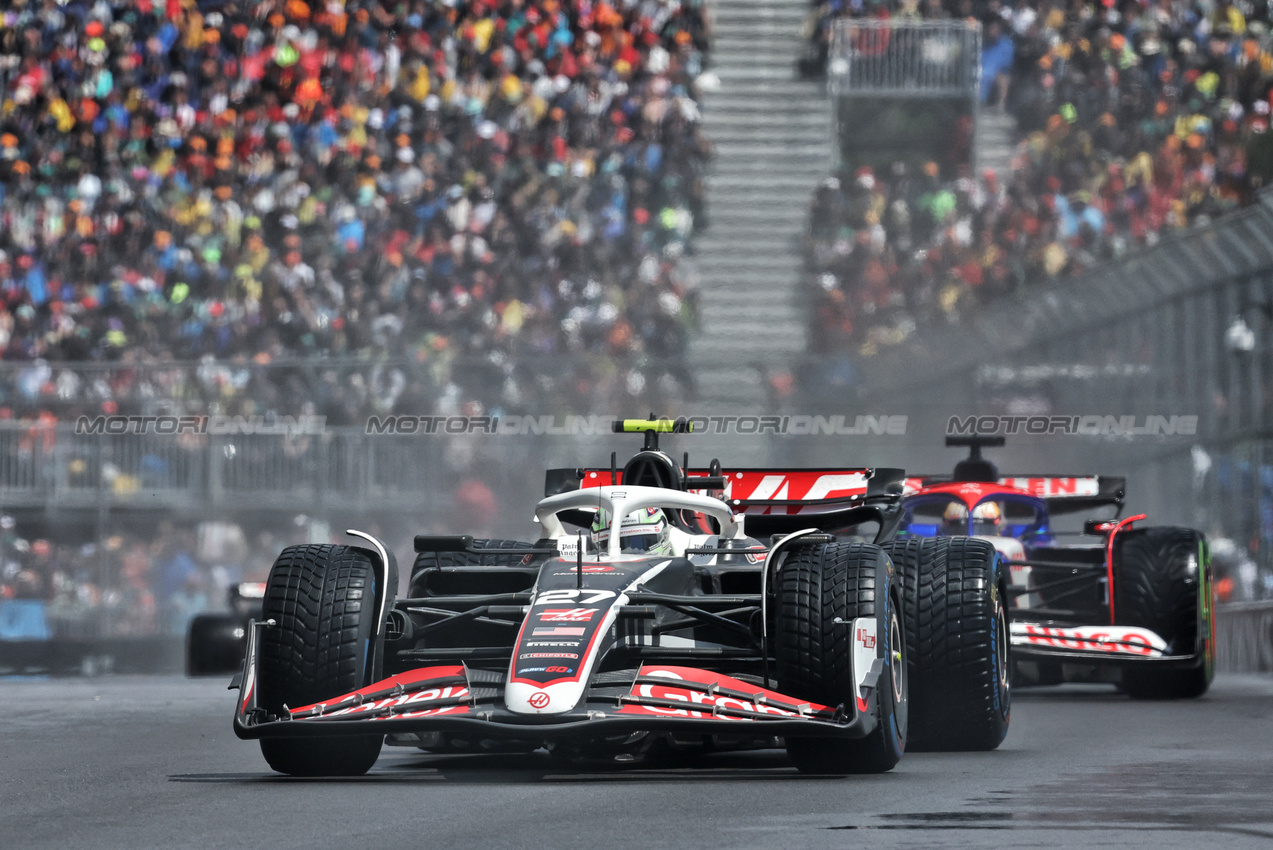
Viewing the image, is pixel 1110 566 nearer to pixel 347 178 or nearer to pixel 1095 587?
pixel 1095 587

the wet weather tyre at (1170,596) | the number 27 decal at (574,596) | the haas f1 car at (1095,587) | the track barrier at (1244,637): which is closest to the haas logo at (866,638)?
the number 27 decal at (574,596)

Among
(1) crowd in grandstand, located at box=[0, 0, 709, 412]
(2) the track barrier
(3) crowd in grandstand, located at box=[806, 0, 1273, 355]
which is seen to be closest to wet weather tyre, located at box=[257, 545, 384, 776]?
(2) the track barrier

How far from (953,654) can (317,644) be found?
264 cm

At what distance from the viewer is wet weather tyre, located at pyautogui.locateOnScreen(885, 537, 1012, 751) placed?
8.27 metres

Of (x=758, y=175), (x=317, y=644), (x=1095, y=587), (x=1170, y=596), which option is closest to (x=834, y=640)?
(x=317, y=644)

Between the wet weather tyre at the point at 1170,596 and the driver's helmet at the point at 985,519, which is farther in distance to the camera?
the driver's helmet at the point at 985,519

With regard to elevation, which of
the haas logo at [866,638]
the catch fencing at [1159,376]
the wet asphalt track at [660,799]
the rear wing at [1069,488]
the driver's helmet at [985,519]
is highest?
the catch fencing at [1159,376]

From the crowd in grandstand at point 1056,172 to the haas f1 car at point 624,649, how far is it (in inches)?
470

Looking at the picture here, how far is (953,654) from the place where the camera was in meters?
8.26

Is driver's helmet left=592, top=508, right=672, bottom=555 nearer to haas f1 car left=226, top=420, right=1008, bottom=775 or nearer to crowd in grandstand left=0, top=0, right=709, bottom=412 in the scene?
haas f1 car left=226, top=420, right=1008, bottom=775

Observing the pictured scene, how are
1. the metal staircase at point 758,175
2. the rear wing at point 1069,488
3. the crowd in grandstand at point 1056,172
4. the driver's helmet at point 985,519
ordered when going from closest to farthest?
1. the driver's helmet at point 985,519
2. the rear wing at point 1069,488
3. the crowd in grandstand at point 1056,172
4. the metal staircase at point 758,175

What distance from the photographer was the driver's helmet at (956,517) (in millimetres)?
13078

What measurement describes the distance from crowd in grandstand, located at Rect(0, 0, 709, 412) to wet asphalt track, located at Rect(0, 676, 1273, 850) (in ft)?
38.1

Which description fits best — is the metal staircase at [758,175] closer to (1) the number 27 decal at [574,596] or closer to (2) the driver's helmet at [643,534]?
(2) the driver's helmet at [643,534]
